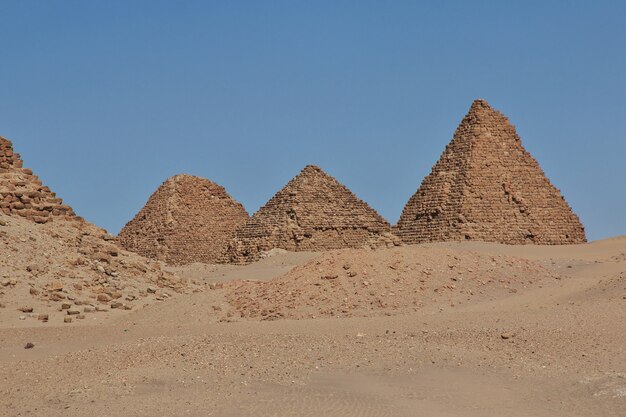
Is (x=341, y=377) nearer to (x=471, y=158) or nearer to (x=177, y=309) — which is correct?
(x=177, y=309)

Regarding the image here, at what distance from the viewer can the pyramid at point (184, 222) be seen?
58812mm

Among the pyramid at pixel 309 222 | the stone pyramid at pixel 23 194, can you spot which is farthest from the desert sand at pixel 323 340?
the pyramid at pixel 309 222

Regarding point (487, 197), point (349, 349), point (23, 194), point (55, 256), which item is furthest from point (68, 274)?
point (487, 197)

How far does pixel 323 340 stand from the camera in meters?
15.2

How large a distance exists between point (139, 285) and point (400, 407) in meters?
12.0

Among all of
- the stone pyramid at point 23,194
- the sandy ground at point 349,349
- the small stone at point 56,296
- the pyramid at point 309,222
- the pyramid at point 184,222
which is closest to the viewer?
the sandy ground at point 349,349

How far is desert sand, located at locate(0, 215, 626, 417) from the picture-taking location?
39.6 feet

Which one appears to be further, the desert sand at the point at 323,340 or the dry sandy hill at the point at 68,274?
the dry sandy hill at the point at 68,274

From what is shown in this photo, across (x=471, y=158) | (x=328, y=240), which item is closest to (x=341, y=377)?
(x=471, y=158)

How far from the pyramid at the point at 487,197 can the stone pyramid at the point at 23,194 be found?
22.4m

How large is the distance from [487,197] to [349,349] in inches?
1266

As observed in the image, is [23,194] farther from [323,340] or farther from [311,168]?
[311,168]

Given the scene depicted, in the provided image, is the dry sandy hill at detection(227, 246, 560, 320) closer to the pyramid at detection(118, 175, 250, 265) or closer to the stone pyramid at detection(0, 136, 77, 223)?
the stone pyramid at detection(0, 136, 77, 223)

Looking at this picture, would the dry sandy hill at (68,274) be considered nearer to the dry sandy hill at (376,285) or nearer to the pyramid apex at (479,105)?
the dry sandy hill at (376,285)
